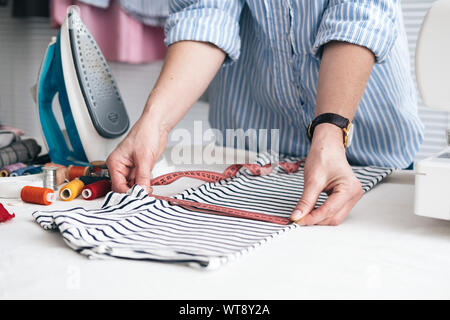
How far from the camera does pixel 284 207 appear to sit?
0.83 meters

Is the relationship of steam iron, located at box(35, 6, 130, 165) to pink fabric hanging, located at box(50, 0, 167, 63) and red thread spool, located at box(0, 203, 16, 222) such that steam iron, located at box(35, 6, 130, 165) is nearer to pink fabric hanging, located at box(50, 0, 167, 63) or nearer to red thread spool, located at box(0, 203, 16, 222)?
red thread spool, located at box(0, 203, 16, 222)

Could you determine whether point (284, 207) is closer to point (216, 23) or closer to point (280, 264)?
point (280, 264)

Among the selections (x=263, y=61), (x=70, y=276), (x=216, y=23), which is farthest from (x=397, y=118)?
(x=70, y=276)

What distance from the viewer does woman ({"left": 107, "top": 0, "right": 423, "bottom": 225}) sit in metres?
0.87

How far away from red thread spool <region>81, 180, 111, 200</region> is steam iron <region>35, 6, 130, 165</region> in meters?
0.23

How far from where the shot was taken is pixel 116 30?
2576mm

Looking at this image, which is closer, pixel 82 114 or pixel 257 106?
pixel 82 114

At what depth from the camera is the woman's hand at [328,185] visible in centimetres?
75

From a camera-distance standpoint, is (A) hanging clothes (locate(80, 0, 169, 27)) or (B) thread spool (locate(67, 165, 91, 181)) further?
(A) hanging clothes (locate(80, 0, 169, 27))

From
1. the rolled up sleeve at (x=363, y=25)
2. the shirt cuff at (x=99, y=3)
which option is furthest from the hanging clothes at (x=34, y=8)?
the rolled up sleeve at (x=363, y=25)

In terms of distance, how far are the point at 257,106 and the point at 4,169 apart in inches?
25.4

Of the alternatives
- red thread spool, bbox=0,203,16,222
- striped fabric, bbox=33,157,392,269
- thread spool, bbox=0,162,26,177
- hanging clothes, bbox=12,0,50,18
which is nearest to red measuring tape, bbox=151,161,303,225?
striped fabric, bbox=33,157,392,269

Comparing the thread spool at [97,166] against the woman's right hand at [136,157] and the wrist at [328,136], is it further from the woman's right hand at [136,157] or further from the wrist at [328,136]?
the wrist at [328,136]
